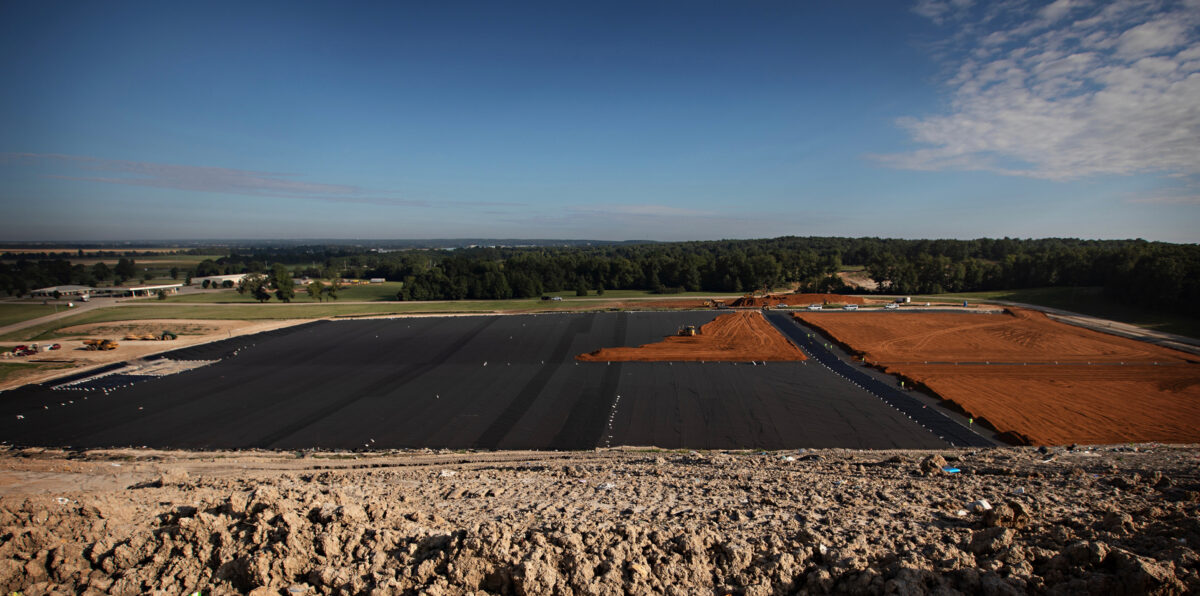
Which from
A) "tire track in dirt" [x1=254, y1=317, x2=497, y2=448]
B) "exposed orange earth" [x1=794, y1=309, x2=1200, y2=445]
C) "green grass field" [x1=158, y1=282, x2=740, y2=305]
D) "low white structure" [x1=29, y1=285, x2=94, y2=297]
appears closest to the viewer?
"exposed orange earth" [x1=794, y1=309, x2=1200, y2=445]

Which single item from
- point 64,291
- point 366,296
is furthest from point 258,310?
point 64,291

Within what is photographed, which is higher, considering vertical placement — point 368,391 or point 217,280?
point 217,280

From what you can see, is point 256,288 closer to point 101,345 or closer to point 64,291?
point 64,291

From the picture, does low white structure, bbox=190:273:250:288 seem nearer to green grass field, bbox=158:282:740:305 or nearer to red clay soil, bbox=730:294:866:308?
green grass field, bbox=158:282:740:305

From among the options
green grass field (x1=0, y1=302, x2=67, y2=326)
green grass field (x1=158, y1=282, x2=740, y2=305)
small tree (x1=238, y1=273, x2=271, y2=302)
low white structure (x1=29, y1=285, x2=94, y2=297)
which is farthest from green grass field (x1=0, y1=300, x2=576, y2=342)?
low white structure (x1=29, y1=285, x2=94, y2=297)

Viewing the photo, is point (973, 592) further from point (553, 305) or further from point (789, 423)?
point (553, 305)

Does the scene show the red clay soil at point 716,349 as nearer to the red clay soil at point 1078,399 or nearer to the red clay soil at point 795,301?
the red clay soil at point 1078,399
